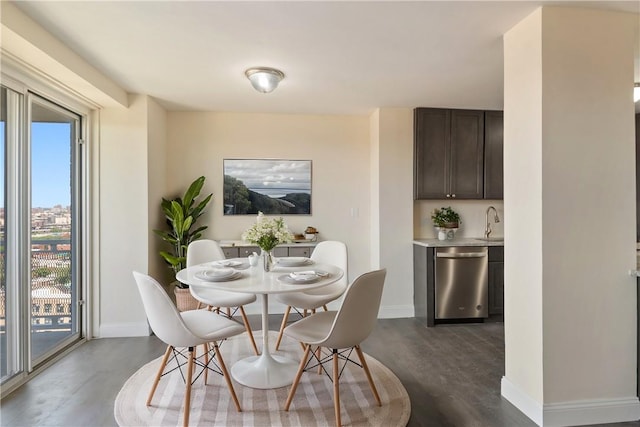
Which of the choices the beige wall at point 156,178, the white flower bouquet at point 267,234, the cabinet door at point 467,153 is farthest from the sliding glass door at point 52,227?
the cabinet door at point 467,153

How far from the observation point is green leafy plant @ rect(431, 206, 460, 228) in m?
4.08

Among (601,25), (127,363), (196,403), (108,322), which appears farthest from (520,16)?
(108,322)

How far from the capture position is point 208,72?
288 centimetres

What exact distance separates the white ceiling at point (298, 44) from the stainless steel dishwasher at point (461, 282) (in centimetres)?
165

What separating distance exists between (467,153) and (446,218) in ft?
2.60

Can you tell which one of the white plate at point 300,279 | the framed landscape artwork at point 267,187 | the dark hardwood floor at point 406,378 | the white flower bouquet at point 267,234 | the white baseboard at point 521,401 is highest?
the framed landscape artwork at point 267,187

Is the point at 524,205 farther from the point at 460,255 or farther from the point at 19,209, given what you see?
the point at 19,209

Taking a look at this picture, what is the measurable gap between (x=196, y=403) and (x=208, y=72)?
246cm

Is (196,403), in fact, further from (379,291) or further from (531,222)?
(531,222)

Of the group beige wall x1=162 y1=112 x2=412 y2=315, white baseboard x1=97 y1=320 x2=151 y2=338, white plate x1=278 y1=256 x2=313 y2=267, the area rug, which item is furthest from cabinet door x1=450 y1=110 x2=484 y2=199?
white baseboard x1=97 y1=320 x2=151 y2=338

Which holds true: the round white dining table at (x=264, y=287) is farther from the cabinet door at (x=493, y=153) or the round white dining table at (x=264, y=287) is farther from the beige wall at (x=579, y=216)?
the cabinet door at (x=493, y=153)

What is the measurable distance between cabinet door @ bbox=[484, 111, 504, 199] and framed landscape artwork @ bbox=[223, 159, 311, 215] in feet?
6.92

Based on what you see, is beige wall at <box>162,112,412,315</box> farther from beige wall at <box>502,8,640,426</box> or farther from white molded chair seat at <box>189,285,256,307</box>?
beige wall at <box>502,8,640,426</box>

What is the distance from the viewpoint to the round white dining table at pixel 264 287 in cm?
206
